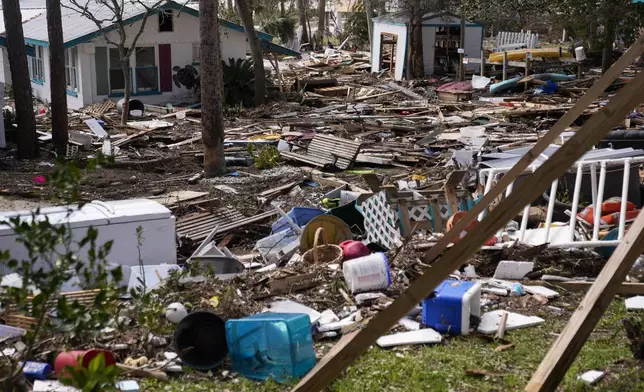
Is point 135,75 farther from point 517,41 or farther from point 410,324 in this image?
point 410,324

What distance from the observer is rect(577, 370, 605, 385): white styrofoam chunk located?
6.08 meters

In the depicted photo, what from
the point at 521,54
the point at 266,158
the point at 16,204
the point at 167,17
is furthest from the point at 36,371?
the point at 521,54

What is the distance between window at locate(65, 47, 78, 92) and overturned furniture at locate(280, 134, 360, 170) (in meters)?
13.3

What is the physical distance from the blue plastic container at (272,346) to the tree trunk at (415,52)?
30944 millimetres

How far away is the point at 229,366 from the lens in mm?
6871

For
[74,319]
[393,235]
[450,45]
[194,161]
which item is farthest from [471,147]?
[450,45]

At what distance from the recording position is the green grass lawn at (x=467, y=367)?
6207 millimetres

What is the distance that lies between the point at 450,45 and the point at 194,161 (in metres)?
22.7

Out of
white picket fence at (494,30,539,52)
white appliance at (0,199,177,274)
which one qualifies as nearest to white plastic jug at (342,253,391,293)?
white appliance at (0,199,177,274)

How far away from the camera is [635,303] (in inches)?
313

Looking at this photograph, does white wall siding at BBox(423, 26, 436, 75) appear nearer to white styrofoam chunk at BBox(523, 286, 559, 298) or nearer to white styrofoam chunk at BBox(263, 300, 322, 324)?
white styrofoam chunk at BBox(523, 286, 559, 298)

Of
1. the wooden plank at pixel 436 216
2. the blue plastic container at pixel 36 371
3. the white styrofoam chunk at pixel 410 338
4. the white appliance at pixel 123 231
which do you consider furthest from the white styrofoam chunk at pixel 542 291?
→ the blue plastic container at pixel 36 371

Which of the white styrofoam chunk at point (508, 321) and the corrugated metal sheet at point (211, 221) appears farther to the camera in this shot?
the corrugated metal sheet at point (211, 221)

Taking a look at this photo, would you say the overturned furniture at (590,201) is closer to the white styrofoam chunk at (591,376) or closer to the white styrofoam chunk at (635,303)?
the white styrofoam chunk at (635,303)
